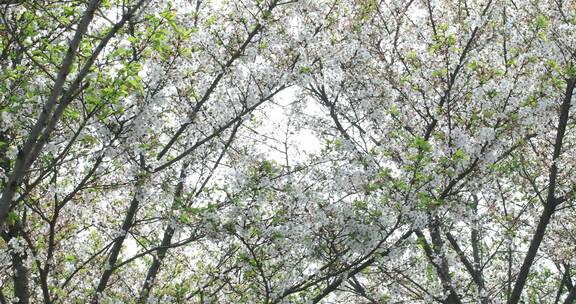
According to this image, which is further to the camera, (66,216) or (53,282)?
(66,216)

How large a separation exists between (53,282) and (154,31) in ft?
13.7

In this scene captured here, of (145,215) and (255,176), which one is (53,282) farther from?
(255,176)

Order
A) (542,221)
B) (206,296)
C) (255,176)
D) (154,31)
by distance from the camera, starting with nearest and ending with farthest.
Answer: (154,31) → (255,176) → (542,221) → (206,296)

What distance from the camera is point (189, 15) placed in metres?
9.34

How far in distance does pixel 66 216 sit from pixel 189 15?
3.70 meters

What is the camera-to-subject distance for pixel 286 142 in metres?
10.3

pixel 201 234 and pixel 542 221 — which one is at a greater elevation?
pixel 542 221

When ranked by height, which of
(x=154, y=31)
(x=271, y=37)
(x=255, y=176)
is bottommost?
(x=255, y=176)

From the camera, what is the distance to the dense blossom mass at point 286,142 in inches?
284

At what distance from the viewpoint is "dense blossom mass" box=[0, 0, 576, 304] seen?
23.7 feet

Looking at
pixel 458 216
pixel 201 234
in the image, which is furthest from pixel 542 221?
pixel 201 234

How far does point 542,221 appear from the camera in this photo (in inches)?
351

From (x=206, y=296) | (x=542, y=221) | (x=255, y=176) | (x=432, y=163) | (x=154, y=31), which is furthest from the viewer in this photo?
(x=206, y=296)

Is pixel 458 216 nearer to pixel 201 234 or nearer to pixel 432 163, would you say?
pixel 432 163
